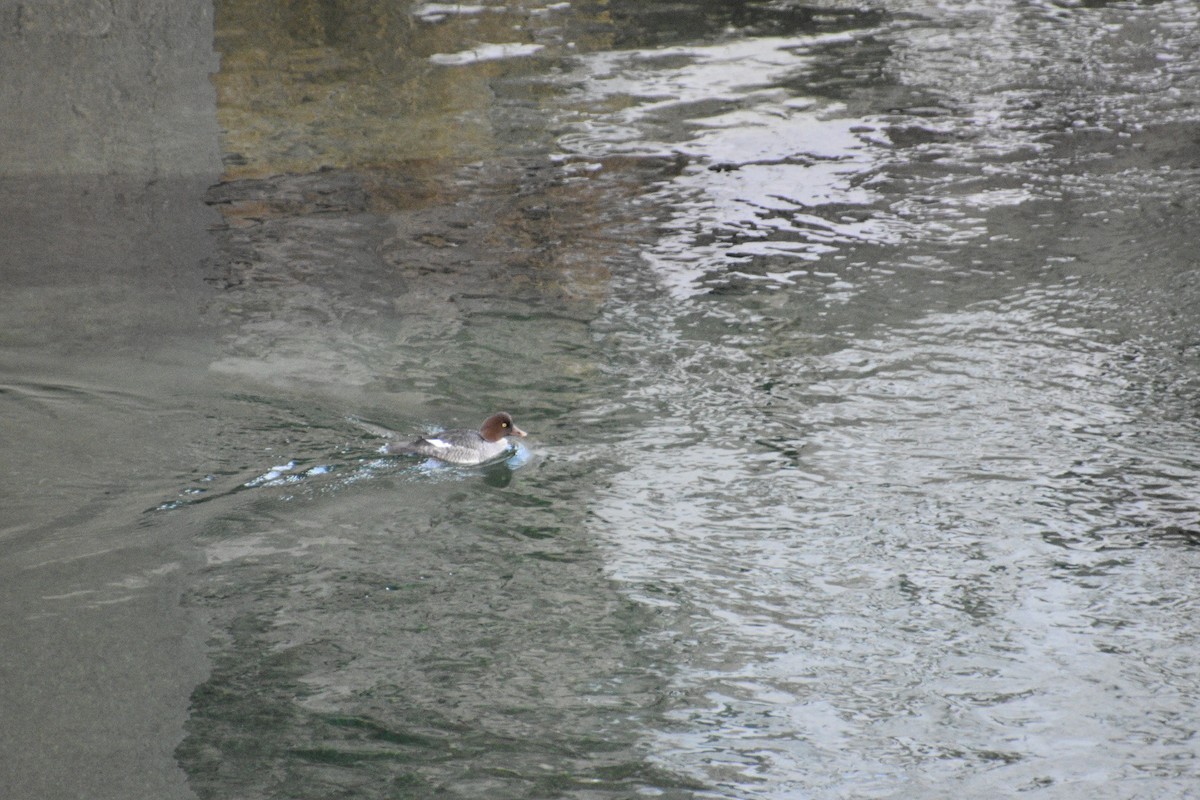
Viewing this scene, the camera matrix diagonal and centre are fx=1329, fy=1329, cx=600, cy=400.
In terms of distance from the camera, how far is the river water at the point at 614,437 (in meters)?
4.48

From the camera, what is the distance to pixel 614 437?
20.7 ft

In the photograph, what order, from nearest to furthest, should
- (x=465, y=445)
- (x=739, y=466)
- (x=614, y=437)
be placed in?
(x=465, y=445) → (x=739, y=466) → (x=614, y=437)

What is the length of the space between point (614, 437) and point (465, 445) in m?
0.77

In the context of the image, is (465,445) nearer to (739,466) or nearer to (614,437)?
(614,437)

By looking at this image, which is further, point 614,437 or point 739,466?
point 614,437

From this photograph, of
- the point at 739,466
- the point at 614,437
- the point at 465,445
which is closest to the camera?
the point at 465,445

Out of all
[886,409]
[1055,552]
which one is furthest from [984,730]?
[886,409]

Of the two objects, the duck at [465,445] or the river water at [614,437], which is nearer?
the river water at [614,437]

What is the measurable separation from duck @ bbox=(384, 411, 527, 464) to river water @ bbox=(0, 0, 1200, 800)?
9 cm

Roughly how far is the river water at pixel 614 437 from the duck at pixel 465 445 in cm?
9

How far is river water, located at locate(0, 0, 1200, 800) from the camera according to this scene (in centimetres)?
448

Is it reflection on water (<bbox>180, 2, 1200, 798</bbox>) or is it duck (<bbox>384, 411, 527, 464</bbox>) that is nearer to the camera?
reflection on water (<bbox>180, 2, 1200, 798</bbox>)

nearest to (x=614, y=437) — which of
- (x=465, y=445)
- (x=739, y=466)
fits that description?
(x=739, y=466)

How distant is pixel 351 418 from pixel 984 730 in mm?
3294
